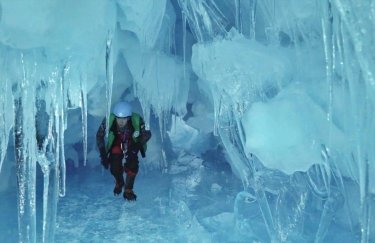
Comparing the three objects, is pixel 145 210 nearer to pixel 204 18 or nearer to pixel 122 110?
pixel 122 110

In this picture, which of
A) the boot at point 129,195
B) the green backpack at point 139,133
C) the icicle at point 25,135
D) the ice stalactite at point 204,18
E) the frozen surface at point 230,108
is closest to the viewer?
the frozen surface at point 230,108

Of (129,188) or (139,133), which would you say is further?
(129,188)

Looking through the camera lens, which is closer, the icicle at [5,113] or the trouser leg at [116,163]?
the icicle at [5,113]

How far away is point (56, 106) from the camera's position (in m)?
4.88

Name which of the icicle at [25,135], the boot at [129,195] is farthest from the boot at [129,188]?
the icicle at [25,135]

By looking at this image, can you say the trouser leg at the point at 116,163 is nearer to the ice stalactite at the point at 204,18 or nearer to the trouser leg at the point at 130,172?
the trouser leg at the point at 130,172

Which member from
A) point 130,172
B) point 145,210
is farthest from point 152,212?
point 130,172

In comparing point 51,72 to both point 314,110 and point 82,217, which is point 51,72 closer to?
point 82,217

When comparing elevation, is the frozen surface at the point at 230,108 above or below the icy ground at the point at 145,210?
above

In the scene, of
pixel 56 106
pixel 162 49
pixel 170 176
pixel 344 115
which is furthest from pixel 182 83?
pixel 344 115

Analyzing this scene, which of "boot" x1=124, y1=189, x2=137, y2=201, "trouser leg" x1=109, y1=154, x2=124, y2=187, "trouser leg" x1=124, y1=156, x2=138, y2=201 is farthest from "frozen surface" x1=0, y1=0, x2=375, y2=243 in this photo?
"trouser leg" x1=109, y1=154, x2=124, y2=187

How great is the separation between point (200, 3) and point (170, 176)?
3.30 m

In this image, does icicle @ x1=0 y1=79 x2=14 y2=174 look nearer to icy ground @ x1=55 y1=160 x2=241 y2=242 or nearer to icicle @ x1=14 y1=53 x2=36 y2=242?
icicle @ x1=14 y1=53 x2=36 y2=242

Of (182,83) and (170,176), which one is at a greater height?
(182,83)
